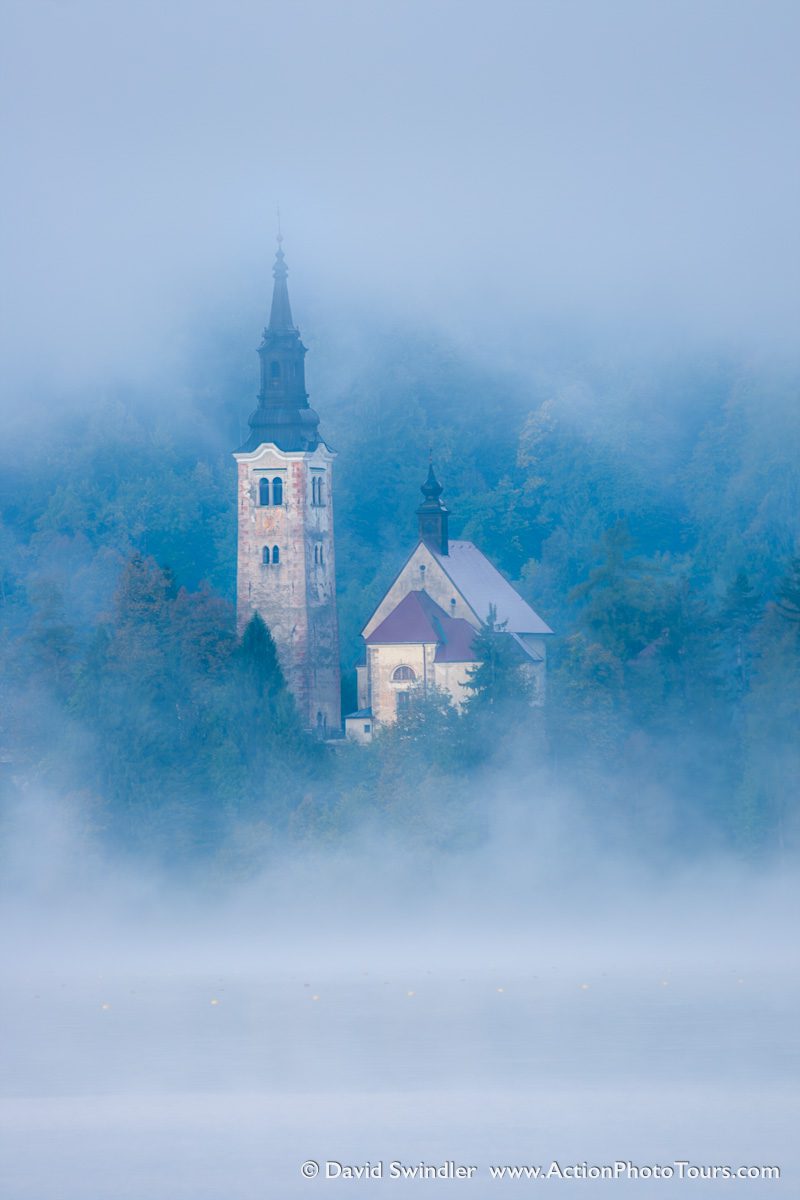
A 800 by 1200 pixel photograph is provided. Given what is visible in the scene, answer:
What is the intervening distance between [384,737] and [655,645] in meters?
8.72

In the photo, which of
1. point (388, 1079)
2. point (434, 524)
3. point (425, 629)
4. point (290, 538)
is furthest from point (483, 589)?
point (388, 1079)

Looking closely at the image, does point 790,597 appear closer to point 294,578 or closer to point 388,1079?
point 294,578

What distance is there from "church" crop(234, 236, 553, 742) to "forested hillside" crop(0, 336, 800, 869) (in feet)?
6.17

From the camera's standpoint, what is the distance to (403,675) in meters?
76.6

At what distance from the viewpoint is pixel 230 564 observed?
101375 millimetres

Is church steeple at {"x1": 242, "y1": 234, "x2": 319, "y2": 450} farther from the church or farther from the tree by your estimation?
the tree

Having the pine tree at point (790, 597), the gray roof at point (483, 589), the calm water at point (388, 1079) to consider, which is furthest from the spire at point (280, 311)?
the calm water at point (388, 1079)

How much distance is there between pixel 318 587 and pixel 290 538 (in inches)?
66.2

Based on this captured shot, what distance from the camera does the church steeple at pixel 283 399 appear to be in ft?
258

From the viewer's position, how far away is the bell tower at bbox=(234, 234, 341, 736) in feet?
255

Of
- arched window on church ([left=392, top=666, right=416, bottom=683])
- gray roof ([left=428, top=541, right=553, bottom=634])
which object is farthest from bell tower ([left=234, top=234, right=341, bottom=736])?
gray roof ([left=428, top=541, right=553, bottom=634])

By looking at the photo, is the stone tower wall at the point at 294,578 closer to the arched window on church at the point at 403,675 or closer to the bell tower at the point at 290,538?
the bell tower at the point at 290,538

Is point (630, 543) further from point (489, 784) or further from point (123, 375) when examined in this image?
point (123, 375)

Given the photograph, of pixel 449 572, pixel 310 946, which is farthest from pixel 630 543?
pixel 310 946
